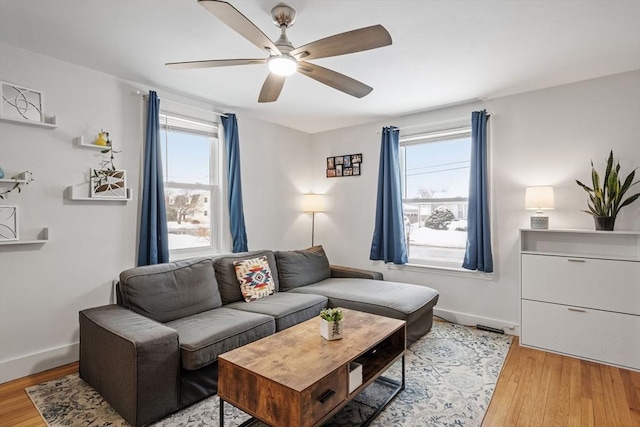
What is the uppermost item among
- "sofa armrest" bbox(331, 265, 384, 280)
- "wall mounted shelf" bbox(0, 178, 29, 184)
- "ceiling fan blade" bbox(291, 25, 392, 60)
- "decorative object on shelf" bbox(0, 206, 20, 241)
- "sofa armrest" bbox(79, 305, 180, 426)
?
"ceiling fan blade" bbox(291, 25, 392, 60)

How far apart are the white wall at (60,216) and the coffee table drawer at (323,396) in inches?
91.2

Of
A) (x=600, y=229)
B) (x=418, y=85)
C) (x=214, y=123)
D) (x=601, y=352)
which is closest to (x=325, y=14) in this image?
(x=418, y=85)

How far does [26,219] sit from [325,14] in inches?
104

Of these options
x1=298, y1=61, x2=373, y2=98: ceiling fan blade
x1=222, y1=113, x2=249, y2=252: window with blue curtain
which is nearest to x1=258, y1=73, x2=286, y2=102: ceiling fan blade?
x1=298, y1=61, x2=373, y2=98: ceiling fan blade

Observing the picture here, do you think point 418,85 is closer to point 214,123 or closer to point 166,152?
point 214,123

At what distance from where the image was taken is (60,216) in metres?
2.74

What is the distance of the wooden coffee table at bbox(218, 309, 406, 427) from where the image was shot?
158cm

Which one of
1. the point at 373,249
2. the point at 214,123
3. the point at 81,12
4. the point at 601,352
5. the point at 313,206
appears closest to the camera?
the point at 81,12

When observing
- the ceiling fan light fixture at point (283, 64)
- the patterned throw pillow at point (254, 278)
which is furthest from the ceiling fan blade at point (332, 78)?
the patterned throw pillow at point (254, 278)

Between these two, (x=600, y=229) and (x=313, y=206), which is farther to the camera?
(x=313, y=206)

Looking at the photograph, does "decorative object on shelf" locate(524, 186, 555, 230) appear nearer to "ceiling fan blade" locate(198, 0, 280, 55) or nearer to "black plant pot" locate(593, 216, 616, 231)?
"black plant pot" locate(593, 216, 616, 231)

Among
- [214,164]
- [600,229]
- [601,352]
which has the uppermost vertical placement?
[214,164]

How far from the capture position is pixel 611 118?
9.96 ft

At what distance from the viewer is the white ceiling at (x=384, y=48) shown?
2.03 metres
